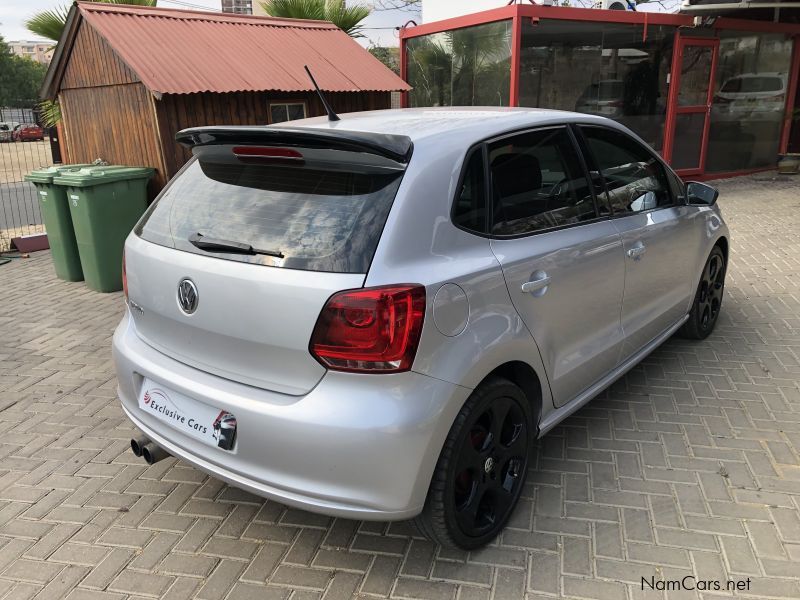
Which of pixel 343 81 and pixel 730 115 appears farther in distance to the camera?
pixel 730 115

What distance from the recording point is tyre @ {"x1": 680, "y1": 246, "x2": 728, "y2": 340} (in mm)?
4488

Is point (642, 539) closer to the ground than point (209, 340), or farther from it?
closer to the ground

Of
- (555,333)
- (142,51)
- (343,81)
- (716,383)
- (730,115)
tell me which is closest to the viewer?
(555,333)

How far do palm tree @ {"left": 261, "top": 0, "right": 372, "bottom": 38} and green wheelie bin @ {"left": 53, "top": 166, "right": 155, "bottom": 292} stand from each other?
612 cm

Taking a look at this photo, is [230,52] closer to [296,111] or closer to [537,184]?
[296,111]

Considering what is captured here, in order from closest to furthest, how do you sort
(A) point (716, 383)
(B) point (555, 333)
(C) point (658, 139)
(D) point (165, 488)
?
(B) point (555, 333), (D) point (165, 488), (A) point (716, 383), (C) point (658, 139)

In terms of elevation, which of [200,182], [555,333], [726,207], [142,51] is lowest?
[726,207]

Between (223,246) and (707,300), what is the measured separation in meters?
3.61

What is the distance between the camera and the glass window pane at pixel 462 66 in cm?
955

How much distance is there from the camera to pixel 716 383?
4031 millimetres

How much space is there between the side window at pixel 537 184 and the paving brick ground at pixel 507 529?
3.99ft

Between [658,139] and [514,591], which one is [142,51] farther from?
[658,139]

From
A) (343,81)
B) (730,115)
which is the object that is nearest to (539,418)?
(343,81)

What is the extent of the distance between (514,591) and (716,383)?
2.32 meters
